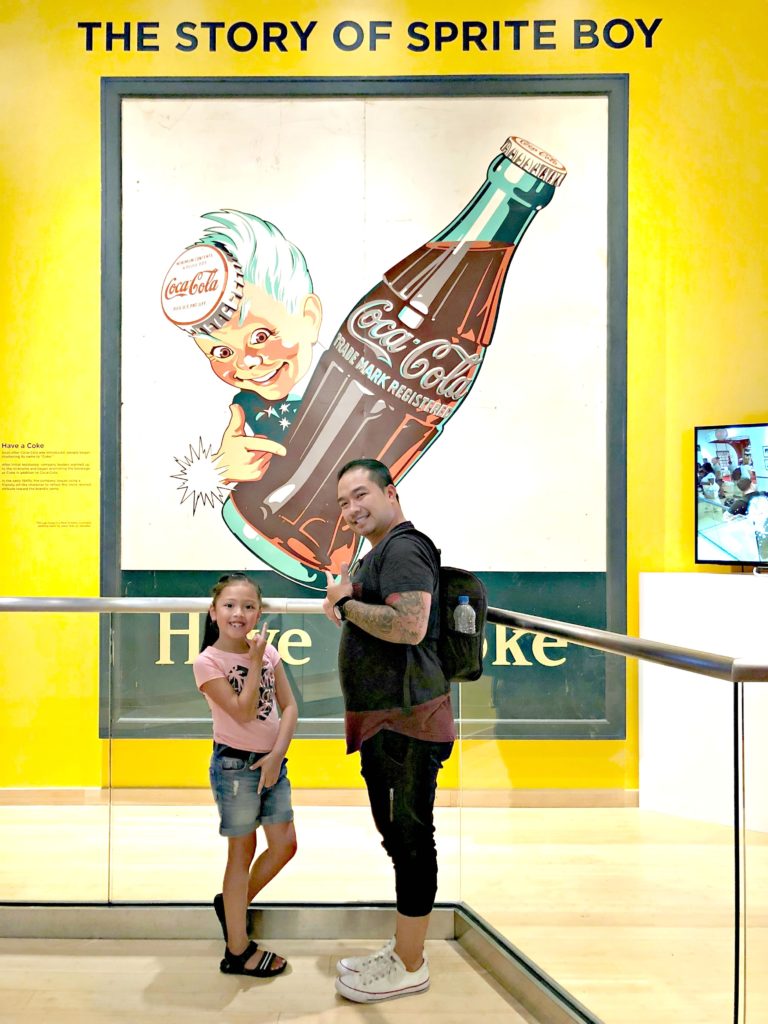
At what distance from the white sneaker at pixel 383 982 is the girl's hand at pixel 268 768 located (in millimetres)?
540

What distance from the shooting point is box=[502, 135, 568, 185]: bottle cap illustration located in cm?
414

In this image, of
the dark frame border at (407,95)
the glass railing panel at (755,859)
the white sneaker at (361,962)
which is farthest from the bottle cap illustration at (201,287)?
the glass railing panel at (755,859)

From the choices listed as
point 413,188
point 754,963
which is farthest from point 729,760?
point 413,188

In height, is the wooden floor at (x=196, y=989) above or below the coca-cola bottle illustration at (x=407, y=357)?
below

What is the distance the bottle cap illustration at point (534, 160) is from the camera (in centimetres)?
414

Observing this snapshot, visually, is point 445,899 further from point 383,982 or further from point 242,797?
point 242,797

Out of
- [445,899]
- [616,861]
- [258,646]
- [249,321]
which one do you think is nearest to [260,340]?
[249,321]

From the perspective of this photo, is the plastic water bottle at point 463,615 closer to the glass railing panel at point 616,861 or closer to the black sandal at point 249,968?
the glass railing panel at point 616,861

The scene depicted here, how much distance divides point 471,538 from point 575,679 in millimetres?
1660

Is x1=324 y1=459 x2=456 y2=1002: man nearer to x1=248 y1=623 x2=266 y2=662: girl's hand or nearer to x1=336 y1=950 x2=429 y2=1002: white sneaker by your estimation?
x1=336 y1=950 x2=429 y2=1002: white sneaker

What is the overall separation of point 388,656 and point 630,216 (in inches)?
105

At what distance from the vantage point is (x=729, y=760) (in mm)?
1746

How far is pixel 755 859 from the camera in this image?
5.49 ft

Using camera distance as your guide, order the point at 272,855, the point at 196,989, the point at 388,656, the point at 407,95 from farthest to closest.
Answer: the point at 407,95 → the point at 272,855 → the point at 196,989 → the point at 388,656
